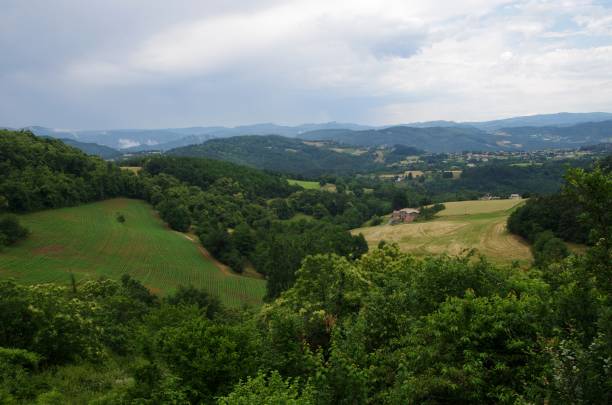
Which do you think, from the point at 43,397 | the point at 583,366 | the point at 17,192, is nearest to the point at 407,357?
the point at 583,366

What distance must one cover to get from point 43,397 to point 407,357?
1201 cm

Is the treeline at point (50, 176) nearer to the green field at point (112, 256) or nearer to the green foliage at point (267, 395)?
the green field at point (112, 256)

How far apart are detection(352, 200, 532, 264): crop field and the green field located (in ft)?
94.3

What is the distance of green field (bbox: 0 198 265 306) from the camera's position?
57812 millimetres

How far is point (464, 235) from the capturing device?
72250 millimetres

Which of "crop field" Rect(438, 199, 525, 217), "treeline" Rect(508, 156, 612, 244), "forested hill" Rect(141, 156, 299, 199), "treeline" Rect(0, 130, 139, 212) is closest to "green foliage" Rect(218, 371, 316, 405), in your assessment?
"treeline" Rect(508, 156, 612, 244)

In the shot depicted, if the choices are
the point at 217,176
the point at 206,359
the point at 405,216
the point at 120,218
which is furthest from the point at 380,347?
the point at 217,176

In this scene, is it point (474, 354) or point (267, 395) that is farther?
point (474, 354)

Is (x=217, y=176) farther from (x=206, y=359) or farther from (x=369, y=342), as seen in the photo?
→ (x=206, y=359)

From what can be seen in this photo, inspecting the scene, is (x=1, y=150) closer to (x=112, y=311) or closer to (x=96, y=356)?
(x=112, y=311)

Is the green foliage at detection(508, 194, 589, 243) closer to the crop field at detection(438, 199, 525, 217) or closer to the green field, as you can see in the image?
the crop field at detection(438, 199, 525, 217)

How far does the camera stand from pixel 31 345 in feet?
64.0

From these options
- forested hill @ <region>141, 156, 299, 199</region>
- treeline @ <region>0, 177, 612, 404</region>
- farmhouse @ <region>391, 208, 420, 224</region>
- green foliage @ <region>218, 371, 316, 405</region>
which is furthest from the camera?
forested hill @ <region>141, 156, 299, 199</region>

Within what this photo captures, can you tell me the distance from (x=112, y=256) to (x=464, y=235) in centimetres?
6285
